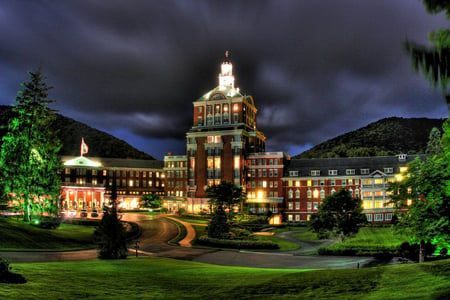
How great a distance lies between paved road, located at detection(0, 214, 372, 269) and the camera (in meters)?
40.6

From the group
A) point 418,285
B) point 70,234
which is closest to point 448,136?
point 418,285

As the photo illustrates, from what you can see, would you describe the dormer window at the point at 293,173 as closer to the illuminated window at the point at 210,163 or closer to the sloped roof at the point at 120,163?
the illuminated window at the point at 210,163

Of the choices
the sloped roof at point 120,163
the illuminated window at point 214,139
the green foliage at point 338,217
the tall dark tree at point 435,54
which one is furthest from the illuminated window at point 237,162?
the tall dark tree at point 435,54

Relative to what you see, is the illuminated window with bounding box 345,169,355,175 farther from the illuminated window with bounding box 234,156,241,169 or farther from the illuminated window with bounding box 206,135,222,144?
the illuminated window with bounding box 206,135,222,144

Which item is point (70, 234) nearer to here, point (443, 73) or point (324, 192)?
point (443, 73)

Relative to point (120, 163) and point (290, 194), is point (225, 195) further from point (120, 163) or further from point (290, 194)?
point (120, 163)

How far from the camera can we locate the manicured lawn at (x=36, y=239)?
45.2 meters

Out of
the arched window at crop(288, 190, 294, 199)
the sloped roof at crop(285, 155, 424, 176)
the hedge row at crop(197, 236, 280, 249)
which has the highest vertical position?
the sloped roof at crop(285, 155, 424, 176)

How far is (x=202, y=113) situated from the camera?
114 m

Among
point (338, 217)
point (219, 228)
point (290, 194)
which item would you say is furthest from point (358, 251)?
A: point (290, 194)

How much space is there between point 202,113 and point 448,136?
295 feet

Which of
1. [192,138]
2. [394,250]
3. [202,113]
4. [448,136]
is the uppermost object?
[202,113]

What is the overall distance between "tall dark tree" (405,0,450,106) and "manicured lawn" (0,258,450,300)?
317 inches

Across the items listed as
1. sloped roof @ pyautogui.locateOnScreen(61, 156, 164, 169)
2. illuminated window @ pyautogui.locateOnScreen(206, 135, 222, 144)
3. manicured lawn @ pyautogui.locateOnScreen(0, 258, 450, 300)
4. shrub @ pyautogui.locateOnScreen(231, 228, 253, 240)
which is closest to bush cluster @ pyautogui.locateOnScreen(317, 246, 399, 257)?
shrub @ pyautogui.locateOnScreen(231, 228, 253, 240)
